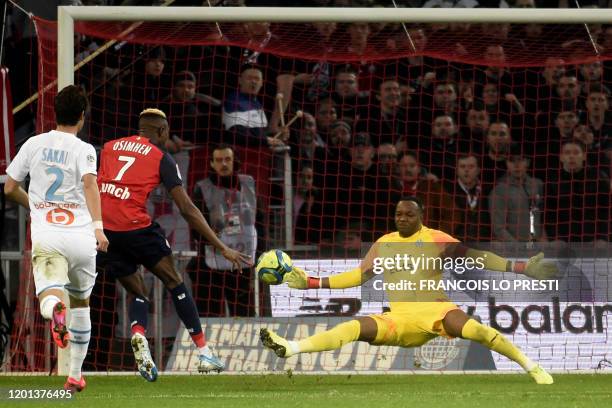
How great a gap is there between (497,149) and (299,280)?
3.94 metres

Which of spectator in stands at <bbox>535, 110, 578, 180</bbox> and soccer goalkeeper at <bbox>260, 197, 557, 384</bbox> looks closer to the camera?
soccer goalkeeper at <bbox>260, 197, 557, 384</bbox>

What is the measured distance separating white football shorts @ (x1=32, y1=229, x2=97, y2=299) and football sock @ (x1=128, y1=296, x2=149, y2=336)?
203cm

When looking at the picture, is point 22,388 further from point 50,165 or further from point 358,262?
point 358,262

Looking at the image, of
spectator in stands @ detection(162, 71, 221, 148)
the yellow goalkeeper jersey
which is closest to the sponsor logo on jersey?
the yellow goalkeeper jersey

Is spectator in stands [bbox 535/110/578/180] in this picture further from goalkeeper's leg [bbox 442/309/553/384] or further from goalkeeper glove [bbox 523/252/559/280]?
goalkeeper's leg [bbox 442/309/553/384]

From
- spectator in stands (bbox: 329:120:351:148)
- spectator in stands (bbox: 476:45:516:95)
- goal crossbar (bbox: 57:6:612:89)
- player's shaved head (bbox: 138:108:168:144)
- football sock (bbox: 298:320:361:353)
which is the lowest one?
football sock (bbox: 298:320:361:353)

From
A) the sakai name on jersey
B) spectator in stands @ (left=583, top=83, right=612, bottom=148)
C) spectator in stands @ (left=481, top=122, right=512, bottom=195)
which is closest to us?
the sakai name on jersey

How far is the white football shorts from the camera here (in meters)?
8.62

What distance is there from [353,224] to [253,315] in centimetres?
174

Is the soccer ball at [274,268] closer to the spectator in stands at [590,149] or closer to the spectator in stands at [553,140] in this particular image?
the spectator in stands at [553,140]

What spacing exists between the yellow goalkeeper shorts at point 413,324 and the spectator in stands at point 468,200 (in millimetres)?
A: 2613

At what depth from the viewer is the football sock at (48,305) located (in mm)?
8344

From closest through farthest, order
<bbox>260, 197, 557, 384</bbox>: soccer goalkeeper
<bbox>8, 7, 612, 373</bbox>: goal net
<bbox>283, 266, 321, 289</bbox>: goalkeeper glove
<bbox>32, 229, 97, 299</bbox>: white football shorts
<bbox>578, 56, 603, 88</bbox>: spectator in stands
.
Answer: <bbox>32, 229, 97, 299</bbox>: white football shorts
<bbox>260, 197, 557, 384</bbox>: soccer goalkeeper
<bbox>283, 266, 321, 289</bbox>: goalkeeper glove
<bbox>8, 7, 612, 373</bbox>: goal net
<bbox>578, 56, 603, 88</bbox>: spectator in stands
